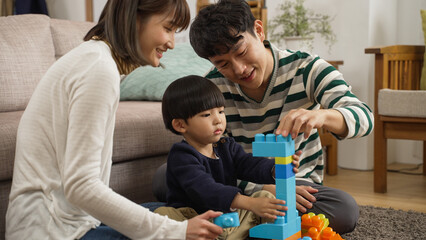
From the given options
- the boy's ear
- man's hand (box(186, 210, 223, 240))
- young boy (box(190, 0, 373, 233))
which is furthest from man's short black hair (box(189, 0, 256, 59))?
man's hand (box(186, 210, 223, 240))

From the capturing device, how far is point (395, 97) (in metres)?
2.32

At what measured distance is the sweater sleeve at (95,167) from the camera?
0.95 m

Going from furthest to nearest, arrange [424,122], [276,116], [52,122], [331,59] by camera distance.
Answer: [331,59] → [424,122] → [276,116] → [52,122]

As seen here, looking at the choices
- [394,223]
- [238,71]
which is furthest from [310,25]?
[238,71]

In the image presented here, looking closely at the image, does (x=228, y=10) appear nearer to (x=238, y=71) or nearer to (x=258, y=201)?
(x=238, y=71)

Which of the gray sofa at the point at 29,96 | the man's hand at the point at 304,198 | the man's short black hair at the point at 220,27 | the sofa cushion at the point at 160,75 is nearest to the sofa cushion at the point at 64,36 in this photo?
the gray sofa at the point at 29,96

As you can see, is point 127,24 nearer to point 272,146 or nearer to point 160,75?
point 272,146

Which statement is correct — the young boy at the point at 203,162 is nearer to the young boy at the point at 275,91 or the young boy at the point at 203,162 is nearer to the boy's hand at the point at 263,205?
the boy's hand at the point at 263,205

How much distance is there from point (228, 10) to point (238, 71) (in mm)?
180

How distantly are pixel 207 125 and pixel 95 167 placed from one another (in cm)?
43

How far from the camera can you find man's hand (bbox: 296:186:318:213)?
1401mm

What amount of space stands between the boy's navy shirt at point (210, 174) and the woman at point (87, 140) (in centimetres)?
24

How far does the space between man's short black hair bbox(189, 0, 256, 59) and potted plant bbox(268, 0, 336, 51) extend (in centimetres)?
150

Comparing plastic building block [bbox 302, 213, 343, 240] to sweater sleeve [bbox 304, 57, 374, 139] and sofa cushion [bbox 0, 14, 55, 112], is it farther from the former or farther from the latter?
sofa cushion [bbox 0, 14, 55, 112]
